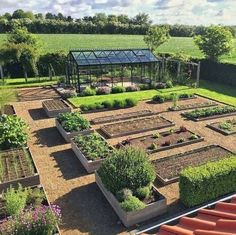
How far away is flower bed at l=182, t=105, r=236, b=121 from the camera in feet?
58.3

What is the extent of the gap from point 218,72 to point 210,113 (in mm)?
11798

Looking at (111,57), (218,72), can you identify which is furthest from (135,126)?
(218,72)

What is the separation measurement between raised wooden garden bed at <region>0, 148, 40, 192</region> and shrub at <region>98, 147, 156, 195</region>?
288 centimetres

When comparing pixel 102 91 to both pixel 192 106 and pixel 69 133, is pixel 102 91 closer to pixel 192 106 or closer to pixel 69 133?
pixel 192 106

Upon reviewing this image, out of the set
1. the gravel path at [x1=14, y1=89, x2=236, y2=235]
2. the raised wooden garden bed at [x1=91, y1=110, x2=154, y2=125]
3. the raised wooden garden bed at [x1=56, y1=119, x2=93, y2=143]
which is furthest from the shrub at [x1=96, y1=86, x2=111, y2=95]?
the raised wooden garden bed at [x1=56, y1=119, x2=93, y2=143]

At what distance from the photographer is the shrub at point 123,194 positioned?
347 inches

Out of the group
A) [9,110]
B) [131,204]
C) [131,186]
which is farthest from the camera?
[9,110]

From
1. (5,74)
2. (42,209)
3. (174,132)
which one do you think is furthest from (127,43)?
(42,209)

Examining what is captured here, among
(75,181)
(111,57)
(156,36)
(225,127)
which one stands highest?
(156,36)

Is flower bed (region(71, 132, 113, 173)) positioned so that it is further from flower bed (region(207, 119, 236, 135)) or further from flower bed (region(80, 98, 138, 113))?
flower bed (region(207, 119, 236, 135))

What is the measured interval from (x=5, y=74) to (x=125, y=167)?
26204mm

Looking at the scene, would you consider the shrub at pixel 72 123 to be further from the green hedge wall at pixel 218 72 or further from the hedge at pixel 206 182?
the green hedge wall at pixel 218 72

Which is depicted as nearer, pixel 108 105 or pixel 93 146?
pixel 93 146

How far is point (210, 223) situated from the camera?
14.0 feet
